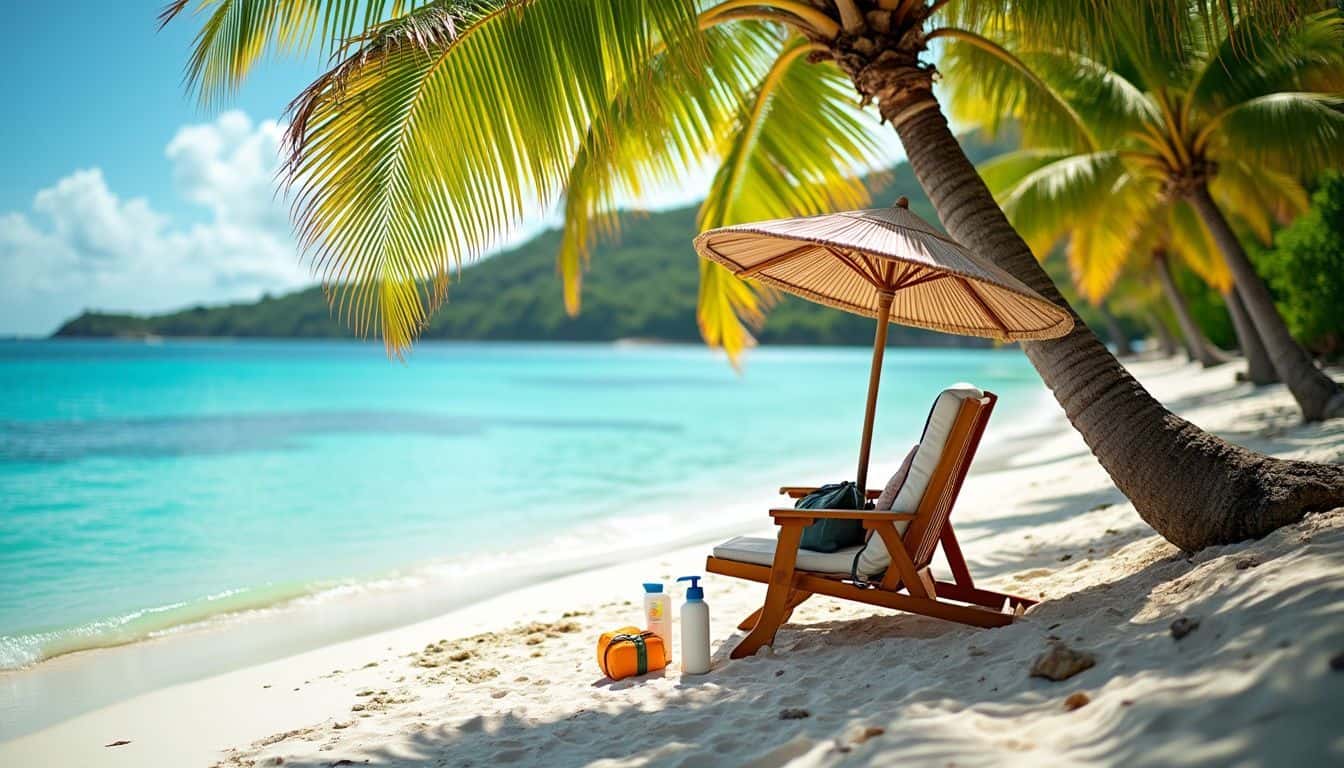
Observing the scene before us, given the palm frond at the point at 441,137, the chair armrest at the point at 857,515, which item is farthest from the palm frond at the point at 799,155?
the chair armrest at the point at 857,515

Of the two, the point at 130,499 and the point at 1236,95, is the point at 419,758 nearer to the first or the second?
the point at 1236,95

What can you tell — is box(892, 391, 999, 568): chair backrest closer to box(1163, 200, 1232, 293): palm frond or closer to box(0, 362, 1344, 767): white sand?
box(0, 362, 1344, 767): white sand

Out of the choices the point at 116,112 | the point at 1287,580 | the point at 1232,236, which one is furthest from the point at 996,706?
the point at 116,112

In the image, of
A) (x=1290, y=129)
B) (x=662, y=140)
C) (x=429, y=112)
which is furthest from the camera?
(x=1290, y=129)

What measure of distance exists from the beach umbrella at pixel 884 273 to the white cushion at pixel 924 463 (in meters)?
0.37

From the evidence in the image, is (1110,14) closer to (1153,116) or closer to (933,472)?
(933,472)

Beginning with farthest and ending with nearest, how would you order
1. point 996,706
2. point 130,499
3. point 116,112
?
point 116,112, point 130,499, point 996,706

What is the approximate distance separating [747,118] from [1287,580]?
4523mm

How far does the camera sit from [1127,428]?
12.5ft

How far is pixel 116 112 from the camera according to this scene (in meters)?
65.4

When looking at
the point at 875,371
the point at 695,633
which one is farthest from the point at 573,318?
the point at 695,633

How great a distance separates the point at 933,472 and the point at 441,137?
2633mm

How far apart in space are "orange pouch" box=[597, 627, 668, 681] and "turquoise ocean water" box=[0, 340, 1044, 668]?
3284mm

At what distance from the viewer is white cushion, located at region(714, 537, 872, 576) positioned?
3785mm
